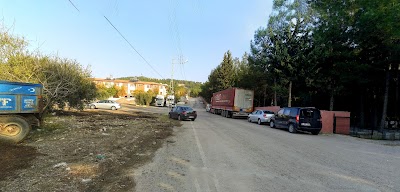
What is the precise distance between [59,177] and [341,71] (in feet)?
84.4

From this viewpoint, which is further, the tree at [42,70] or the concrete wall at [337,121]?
the concrete wall at [337,121]

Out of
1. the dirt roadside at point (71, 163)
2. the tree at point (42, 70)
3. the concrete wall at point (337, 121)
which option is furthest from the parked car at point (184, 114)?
the dirt roadside at point (71, 163)

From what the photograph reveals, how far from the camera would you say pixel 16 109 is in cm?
1165

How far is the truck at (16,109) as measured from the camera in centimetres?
1105

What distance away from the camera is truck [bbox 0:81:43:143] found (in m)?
11.0

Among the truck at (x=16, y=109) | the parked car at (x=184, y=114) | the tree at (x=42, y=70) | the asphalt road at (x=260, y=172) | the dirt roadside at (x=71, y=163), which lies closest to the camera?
the dirt roadside at (x=71, y=163)

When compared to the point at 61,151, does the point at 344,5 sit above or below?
above

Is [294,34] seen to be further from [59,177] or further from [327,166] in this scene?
[59,177]

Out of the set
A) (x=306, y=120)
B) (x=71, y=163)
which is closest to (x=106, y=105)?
(x=306, y=120)

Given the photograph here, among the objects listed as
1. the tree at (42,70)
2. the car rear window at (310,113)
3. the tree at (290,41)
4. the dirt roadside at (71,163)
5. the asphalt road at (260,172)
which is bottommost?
the dirt roadside at (71,163)

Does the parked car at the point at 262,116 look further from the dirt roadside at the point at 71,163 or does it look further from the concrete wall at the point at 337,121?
the dirt roadside at the point at 71,163

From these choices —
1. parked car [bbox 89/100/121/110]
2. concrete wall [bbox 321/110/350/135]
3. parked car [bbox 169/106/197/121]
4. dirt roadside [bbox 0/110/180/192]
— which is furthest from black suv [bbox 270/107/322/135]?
parked car [bbox 89/100/121/110]

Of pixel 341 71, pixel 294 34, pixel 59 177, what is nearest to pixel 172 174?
pixel 59 177

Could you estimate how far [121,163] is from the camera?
7.88m
